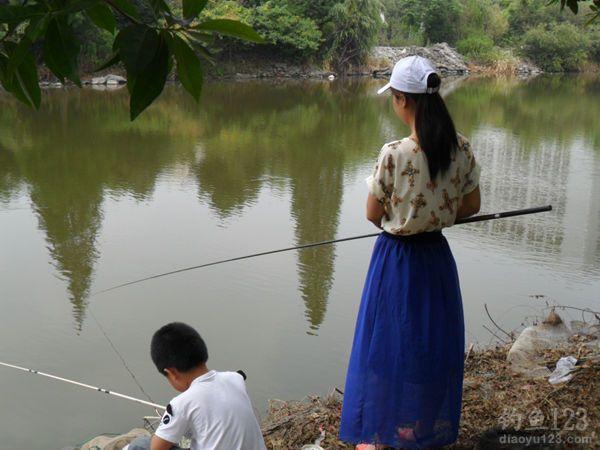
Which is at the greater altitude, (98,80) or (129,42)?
(129,42)

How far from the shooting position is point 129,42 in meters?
0.96

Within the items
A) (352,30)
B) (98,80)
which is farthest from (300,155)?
(352,30)

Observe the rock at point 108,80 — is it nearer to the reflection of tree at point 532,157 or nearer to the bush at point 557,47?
the reflection of tree at point 532,157

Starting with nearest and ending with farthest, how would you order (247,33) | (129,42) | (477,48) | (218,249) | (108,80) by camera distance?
(129,42)
(247,33)
(218,249)
(108,80)
(477,48)

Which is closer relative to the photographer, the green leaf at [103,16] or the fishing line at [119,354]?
the green leaf at [103,16]

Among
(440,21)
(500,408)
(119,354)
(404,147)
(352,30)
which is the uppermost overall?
(440,21)

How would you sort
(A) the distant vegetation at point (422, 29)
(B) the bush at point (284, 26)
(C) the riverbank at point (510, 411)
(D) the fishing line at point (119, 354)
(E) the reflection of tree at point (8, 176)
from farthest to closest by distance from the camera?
(A) the distant vegetation at point (422, 29) < (B) the bush at point (284, 26) < (E) the reflection of tree at point (8, 176) < (D) the fishing line at point (119, 354) < (C) the riverbank at point (510, 411)

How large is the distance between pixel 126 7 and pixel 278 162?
774cm

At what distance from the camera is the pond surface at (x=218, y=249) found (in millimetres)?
3619

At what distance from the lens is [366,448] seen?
2033 millimetres

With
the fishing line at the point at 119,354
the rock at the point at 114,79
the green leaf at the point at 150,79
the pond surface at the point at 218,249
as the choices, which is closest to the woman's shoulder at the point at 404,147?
the green leaf at the point at 150,79

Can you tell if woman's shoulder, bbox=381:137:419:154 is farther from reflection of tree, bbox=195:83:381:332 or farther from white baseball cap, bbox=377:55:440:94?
reflection of tree, bbox=195:83:381:332

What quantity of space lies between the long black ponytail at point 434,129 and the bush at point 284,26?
20.8 meters

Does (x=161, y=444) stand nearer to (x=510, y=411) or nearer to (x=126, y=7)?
(x=126, y=7)
